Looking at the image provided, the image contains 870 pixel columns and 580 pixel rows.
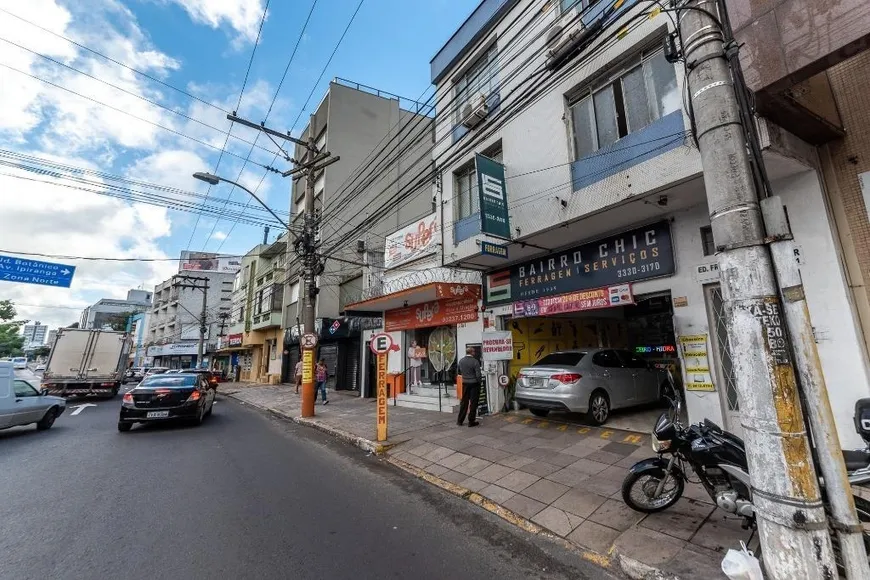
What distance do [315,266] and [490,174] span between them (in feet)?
21.6

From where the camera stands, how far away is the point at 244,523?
4.03m

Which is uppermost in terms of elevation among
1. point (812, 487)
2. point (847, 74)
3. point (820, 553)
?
point (847, 74)

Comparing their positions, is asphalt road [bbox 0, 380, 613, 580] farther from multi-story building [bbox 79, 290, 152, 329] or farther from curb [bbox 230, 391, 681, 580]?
multi-story building [bbox 79, 290, 152, 329]

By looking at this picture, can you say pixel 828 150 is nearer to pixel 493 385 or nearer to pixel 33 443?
pixel 493 385

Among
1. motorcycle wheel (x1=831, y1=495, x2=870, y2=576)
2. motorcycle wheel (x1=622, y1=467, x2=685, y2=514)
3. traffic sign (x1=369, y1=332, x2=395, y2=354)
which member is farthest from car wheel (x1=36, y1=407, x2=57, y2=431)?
motorcycle wheel (x1=831, y1=495, x2=870, y2=576)

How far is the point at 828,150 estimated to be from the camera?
5.23 m

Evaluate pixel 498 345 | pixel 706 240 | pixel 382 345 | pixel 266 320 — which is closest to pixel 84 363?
pixel 266 320

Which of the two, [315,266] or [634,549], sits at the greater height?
[315,266]

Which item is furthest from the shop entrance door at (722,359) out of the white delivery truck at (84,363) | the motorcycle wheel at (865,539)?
the white delivery truck at (84,363)

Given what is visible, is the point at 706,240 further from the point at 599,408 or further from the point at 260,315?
the point at 260,315

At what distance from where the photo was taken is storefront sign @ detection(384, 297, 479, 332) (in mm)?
11133

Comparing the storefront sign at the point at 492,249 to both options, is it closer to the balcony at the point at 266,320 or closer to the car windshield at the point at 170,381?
the car windshield at the point at 170,381

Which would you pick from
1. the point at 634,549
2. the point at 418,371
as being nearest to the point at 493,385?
the point at 418,371

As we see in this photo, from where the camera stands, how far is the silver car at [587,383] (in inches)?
294
